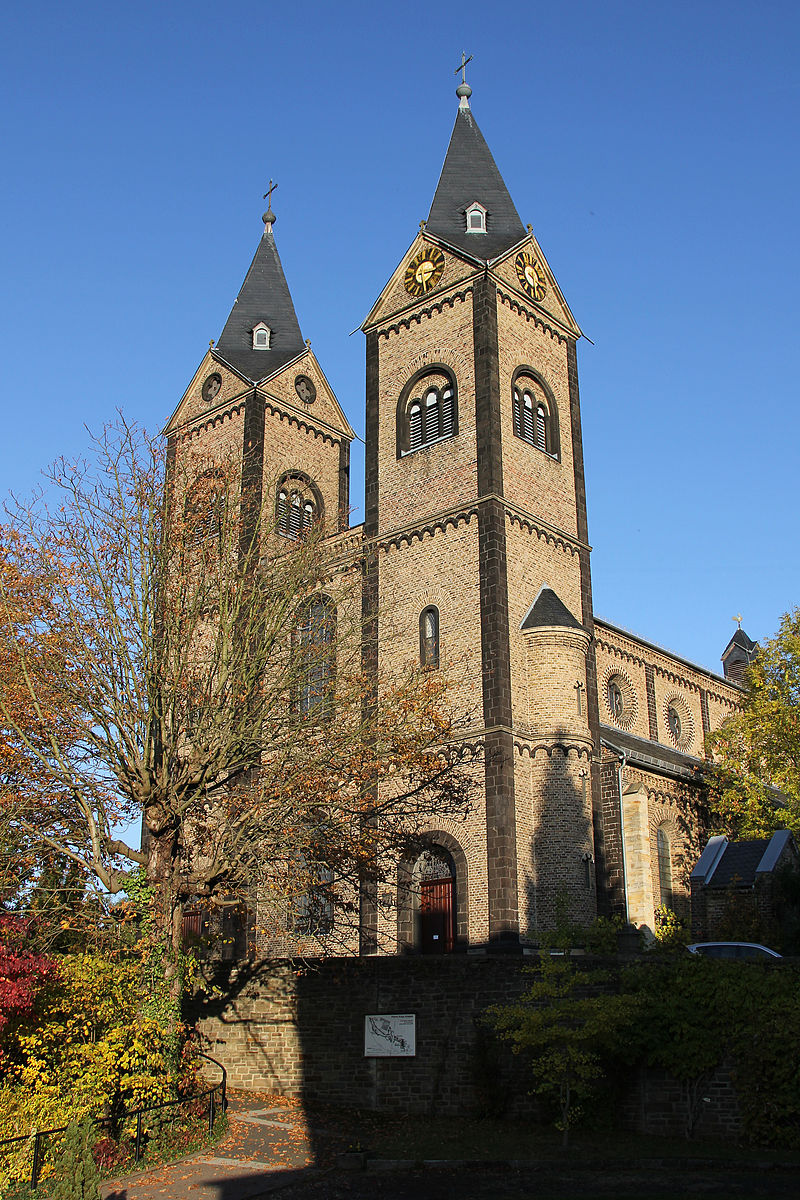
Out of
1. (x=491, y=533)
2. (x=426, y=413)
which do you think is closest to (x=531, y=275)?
(x=426, y=413)

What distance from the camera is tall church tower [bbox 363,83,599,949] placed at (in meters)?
26.0

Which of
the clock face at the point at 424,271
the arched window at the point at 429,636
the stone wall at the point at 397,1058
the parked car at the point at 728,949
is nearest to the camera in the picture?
the stone wall at the point at 397,1058

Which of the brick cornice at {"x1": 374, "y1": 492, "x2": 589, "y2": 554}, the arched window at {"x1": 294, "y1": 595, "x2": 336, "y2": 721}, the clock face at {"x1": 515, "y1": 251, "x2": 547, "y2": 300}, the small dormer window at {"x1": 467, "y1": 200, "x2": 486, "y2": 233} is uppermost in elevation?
the small dormer window at {"x1": 467, "y1": 200, "x2": 486, "y2": 233}

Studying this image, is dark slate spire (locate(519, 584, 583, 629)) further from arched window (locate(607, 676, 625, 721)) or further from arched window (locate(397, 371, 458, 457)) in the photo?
arched window (locate(607, 676, 625, 721))

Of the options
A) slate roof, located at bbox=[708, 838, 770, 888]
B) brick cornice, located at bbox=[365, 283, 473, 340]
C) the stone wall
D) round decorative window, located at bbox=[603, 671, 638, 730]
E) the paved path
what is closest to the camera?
the paved path

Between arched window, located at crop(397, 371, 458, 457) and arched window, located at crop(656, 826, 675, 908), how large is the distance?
12469 millimetres

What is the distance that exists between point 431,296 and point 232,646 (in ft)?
49.0

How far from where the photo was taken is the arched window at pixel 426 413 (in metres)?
31.0

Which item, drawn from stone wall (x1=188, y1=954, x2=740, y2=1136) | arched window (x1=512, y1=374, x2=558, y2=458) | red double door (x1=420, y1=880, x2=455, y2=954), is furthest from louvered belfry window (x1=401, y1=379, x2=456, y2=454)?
stone wall (x1=188, y1=954, x2=740, y2=1136)

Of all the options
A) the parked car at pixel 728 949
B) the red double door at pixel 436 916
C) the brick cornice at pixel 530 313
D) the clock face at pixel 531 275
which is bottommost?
the parked car at pixel 728 949

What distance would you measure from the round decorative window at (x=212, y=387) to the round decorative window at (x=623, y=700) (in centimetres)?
1677

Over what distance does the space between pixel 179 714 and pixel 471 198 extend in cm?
2051

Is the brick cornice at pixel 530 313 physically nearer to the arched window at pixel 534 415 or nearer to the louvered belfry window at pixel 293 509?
the arched window at pixel 534 415

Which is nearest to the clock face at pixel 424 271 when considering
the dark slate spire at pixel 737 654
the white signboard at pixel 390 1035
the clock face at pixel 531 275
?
the clock face at pixel 531 275
